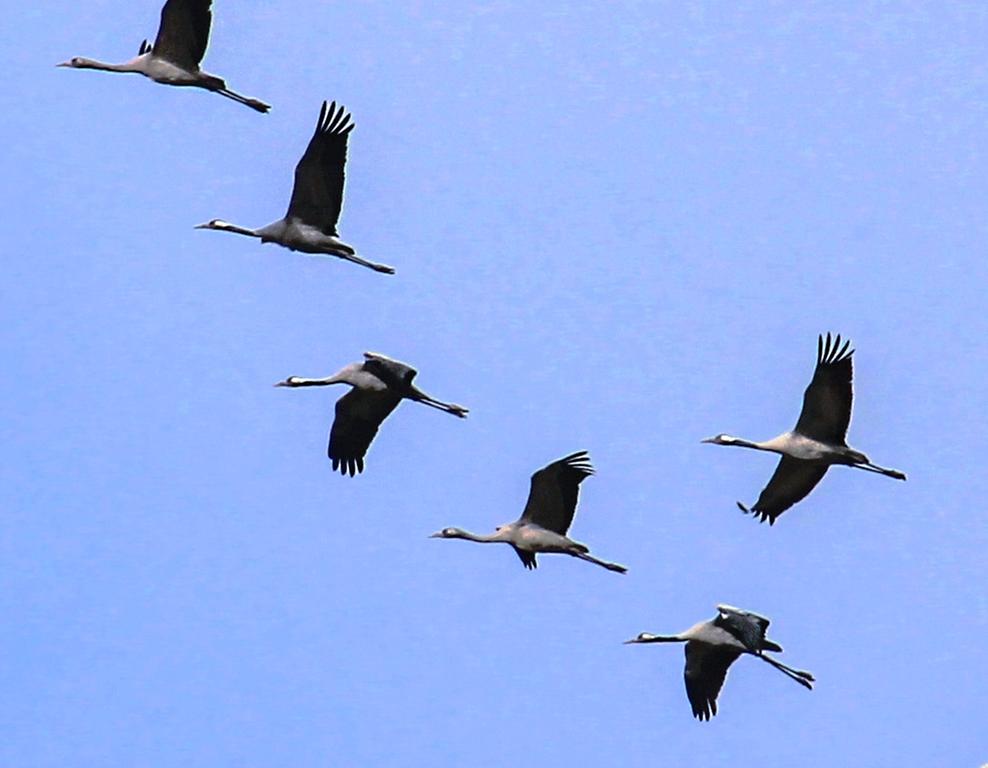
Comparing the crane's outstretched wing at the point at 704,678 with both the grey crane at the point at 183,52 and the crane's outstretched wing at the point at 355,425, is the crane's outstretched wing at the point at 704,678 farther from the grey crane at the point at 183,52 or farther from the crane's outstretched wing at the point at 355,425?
the grey crane at the point at 183,52

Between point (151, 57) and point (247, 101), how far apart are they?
1199mm

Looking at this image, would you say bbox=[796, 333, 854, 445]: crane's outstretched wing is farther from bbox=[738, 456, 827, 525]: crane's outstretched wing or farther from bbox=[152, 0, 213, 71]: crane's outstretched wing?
bbox=[152, 0, 213, 71]: crane's outstretched wing

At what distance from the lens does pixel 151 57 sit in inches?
1417

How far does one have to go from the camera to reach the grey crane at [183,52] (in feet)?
116

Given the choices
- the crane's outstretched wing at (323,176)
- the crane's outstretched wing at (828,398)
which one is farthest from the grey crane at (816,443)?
the crane's outstretched wing at (323,176)

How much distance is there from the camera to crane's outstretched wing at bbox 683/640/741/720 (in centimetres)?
3688

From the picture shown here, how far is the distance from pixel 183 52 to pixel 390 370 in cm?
427

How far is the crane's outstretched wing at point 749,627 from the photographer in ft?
116

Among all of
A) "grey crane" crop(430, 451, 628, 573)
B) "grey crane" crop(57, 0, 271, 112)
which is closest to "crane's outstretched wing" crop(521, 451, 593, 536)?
"grey crane" crop(430, 451, 628, 573)

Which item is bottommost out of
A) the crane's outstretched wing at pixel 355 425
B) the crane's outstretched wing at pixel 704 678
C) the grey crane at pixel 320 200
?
the crane's outstretched wing at pixel 704 678

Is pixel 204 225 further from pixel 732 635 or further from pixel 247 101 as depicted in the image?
pixel 732 635

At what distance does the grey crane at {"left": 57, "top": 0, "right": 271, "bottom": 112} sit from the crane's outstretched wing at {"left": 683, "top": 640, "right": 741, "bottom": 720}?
8.02 metres

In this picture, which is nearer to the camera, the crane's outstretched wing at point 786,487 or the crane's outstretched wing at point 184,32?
the crane's outstretched wing at point 184,32

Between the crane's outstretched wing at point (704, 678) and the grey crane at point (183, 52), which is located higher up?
the grey crane at point (183, 52)
